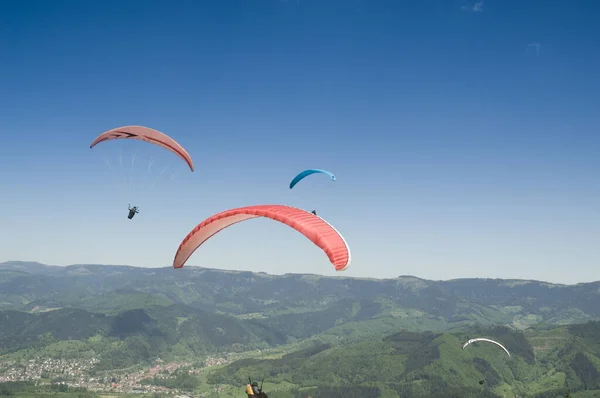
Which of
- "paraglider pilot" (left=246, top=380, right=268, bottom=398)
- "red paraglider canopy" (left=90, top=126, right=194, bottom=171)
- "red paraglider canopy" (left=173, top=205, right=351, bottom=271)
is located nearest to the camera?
"paraglider pilot" (left=246, top=380, right=268, bottom=398)

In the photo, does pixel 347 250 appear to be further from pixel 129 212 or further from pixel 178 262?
pixel 129 212

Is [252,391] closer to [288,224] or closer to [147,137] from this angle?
[288,224]

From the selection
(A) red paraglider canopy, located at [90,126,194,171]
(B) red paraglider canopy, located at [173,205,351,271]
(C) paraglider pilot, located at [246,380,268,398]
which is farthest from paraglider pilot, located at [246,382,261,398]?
(A) red paraglider canopy, located at [90,126,194,171]

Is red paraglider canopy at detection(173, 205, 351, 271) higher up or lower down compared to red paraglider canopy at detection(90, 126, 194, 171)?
lower down

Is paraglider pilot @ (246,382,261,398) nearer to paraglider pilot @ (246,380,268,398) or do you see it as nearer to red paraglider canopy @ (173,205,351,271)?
paraglider pilot @ (246,380,268,398)

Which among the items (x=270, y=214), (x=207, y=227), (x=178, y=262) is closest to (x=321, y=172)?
(x=270, y=214)

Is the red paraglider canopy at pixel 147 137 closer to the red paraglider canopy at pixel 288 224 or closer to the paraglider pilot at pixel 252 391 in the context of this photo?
the red paraglider canopy at pixel 288 224
